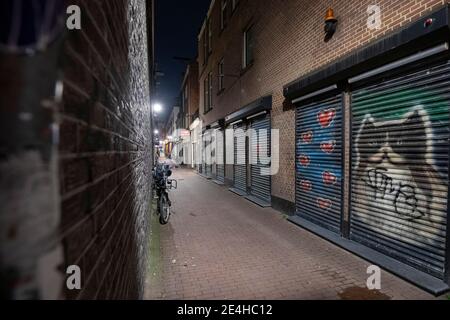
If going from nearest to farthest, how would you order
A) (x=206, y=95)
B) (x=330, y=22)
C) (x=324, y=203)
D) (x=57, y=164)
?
(x=57, y=164) < (x=330, y=22) < (x=324, y=203) < (x=206, y=95)

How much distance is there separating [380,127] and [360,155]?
73 cm

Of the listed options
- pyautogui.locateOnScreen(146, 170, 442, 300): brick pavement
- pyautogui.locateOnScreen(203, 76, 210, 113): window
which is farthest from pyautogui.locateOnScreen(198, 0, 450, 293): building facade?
pyautogui.locateOnScreen(203, 76, 210, 113): window

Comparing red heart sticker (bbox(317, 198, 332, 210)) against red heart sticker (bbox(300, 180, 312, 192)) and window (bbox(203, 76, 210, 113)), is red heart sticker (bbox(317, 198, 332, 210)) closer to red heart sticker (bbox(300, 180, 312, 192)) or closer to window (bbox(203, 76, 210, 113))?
red heart sticker (bbox(300, 180, 312, 192))

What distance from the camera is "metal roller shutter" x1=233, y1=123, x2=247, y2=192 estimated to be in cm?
1276

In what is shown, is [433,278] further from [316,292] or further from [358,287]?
[316,292]

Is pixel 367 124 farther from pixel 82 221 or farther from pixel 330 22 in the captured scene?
pixel 82 221

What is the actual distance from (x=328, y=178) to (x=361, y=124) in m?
1.63

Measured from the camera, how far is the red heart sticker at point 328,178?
22.1 feet

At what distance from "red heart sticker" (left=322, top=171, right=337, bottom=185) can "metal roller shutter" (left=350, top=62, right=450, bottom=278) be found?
65 centimetres

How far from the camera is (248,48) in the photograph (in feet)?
40.8

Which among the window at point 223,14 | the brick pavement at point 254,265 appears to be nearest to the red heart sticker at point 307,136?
the brick pavement at point 254,265

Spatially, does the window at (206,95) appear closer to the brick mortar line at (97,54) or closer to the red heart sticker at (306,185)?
the red heart sticker at (306,185)
